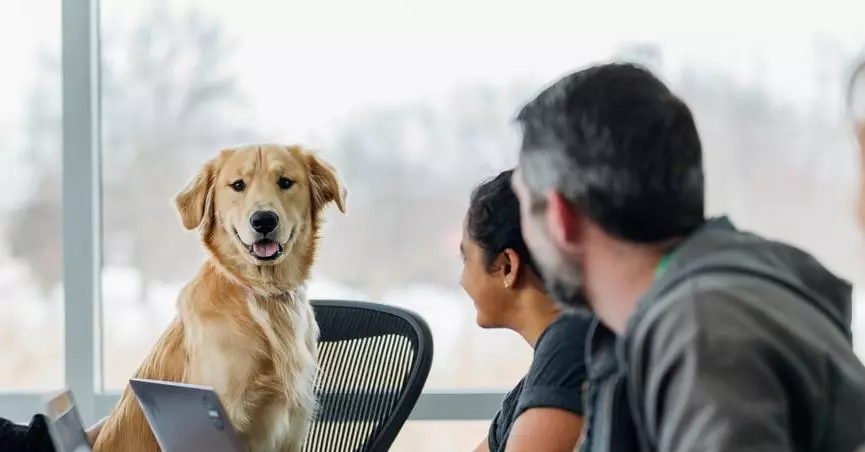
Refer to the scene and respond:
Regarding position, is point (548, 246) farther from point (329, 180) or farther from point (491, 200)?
→ point (329, 180)

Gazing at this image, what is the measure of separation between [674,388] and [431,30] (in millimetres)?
2119

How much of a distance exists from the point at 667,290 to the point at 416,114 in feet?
6.59

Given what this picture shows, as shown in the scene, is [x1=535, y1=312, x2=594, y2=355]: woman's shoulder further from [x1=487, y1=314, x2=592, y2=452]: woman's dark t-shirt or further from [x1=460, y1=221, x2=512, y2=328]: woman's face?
[x1=460, y1=221, x2=512, y2=328]: woman's face

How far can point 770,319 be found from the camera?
78cm

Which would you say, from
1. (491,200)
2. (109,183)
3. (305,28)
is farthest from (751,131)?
(109,183)

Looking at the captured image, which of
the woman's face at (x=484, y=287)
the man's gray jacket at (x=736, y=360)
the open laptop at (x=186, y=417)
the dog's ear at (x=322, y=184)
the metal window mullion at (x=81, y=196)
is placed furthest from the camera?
the metal window mullion at (x=81, y=196)

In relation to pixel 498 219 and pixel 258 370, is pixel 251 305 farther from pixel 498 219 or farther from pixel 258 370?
pixel 498 219

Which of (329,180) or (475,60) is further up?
(475,60)

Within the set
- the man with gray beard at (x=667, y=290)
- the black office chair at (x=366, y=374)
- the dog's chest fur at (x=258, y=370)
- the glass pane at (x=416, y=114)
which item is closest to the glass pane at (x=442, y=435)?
the glass pane at (x=416, y=114)

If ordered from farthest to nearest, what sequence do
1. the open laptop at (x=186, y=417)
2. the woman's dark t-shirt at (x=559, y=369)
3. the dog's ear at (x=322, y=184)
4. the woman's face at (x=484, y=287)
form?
the dog's ear at (x=322, y=184), the woman's face at (x=484, y=287), the open laptop at (x=186, y=417), the woman's dark t-shirt at (x=559, y=369)

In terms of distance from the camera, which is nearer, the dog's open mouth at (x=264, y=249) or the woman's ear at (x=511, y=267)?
the woman's ear at (x=511, y=267)

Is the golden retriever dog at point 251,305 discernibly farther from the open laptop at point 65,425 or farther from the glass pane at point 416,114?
the glass pane at point 416,114

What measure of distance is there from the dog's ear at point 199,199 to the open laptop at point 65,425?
0.53 meters

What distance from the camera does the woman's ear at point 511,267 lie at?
62.6 inches
